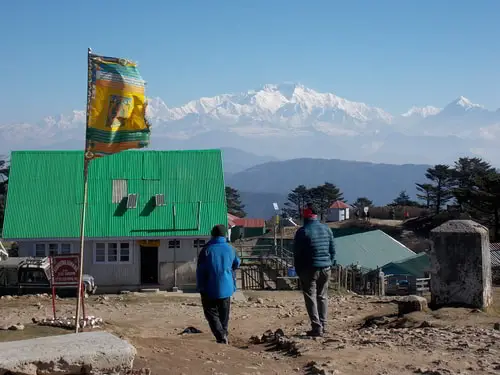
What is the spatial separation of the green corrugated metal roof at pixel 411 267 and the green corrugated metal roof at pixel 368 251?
3.03 m

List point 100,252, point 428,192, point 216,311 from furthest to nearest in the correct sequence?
point 428,192 → point 100,252 → point 216,311

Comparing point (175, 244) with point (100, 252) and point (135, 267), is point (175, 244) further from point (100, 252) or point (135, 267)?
point (100, 252)

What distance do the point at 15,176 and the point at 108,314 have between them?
13.4m

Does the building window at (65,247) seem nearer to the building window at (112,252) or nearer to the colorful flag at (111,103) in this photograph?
the building window at (112,252)

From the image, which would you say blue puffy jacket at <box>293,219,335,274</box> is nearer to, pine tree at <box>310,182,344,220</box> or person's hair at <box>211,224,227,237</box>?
person's hair at <box>211,224,227,237</box>

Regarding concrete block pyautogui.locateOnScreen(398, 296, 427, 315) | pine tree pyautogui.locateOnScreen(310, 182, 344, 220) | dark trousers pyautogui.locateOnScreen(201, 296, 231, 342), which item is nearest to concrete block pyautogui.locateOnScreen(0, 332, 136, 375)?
dark trousers pyautogui.locateOnScreen(201, 296, 231, 342)

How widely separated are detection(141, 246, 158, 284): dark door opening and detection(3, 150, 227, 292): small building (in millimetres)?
41

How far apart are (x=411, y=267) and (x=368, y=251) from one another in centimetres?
620

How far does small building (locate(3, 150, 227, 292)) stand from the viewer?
2866 centimetres

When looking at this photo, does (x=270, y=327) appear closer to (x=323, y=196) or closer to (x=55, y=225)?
(x=55, y=225)

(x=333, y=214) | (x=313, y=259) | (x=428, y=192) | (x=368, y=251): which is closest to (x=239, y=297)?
(x=313, y=259)

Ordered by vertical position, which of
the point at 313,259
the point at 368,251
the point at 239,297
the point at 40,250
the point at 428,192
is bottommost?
the point at 239,297

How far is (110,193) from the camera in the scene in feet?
98.8

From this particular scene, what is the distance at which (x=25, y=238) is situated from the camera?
2839 centimetres
